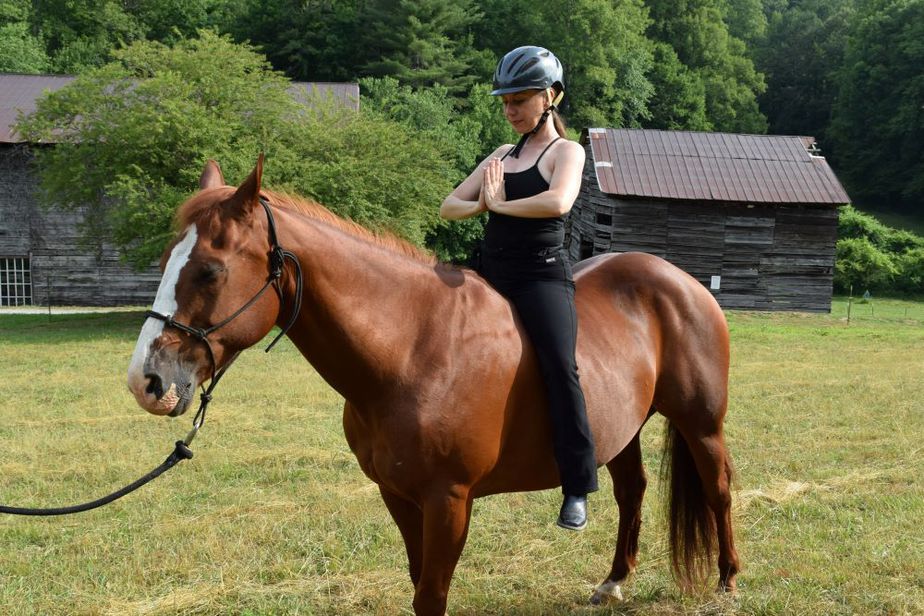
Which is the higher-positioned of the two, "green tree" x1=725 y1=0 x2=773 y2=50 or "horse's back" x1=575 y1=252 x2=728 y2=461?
"green tree" x1=725 y1=0 x2=773 y2=50

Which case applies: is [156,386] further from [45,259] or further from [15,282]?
[15,282]

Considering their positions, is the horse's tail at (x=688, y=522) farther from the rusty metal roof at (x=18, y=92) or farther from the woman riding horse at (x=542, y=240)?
the rusty metal roof at (x=18, y=92)

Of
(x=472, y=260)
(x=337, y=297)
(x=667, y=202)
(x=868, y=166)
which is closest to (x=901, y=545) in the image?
(x=472, y=260)

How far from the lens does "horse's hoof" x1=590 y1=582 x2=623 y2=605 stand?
170 inches

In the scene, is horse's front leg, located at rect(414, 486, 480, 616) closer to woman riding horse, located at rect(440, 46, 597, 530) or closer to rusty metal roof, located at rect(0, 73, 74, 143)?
woman riding horse, located at rect(440, 46, 597, 530)

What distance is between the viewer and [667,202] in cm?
2531

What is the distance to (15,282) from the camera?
89.4 feet

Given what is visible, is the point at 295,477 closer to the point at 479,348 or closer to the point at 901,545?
the point at 479,348

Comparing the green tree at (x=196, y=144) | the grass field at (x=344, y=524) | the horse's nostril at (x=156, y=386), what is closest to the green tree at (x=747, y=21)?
the green tree at (x=196, y=144)

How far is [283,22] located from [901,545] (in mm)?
48014

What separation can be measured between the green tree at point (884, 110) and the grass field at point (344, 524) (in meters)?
45.6

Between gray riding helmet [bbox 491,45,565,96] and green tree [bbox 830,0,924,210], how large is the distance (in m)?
51.4

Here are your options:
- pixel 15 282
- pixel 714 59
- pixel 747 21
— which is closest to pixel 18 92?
pixel 15 282

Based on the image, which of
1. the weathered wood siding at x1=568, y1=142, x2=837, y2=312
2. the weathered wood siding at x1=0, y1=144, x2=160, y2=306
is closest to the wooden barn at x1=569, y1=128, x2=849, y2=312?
the weathered wood siding at x1=568, y1=142, x2=837, y2=312
